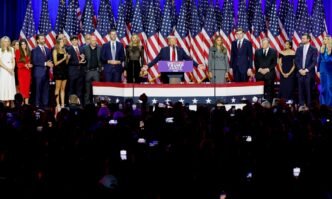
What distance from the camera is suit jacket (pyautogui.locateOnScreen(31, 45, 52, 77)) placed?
45.6 ft

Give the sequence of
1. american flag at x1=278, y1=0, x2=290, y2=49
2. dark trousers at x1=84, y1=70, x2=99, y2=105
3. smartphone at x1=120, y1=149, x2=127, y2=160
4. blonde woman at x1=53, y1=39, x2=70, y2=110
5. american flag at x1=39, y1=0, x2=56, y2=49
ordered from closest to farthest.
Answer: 1. smartphone at x1=120, y1=149, x2=127, y2=160
2. blonde woman at x1=53, y1=39, x2=70, y2=110
3. dark trousers at x1=84, y1=70, x2=99, y2=105
4. american flag at x1=39, y1=0, x2=56, y2=49
5. american flag at x1=278, y1=0, x2=290, y2=49

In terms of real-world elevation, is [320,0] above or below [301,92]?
above

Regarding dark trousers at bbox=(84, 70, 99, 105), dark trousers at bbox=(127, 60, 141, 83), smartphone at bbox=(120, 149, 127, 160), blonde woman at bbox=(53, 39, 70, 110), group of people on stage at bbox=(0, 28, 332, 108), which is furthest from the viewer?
dark trousers at bbox=(84, 70, 99, 105)

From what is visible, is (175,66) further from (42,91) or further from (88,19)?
(88,19)

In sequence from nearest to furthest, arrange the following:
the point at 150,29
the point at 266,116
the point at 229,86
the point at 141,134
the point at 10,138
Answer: the point at 10,138 → the point at 141,134 → the point at 266,116 → the point at 229,86 → the point at 150,29

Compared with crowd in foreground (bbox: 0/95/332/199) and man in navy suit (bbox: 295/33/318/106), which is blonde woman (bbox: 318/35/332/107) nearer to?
man in navy suit (bbox: 295/33/318/106)

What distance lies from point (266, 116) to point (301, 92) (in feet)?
21.9

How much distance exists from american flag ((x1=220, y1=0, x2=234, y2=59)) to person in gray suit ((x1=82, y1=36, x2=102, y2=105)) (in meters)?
3.27

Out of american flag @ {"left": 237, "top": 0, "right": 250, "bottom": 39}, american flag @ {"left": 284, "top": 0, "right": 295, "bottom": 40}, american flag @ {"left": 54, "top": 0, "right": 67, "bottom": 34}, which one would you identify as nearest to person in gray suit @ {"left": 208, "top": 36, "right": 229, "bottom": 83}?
american flag @ {"left": 237, "top": 0, "right": 250, "bottom": 39}

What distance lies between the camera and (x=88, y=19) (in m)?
16.2

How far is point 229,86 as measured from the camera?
1316 centimetres

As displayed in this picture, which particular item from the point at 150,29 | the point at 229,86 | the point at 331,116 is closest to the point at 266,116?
the point at 331,116

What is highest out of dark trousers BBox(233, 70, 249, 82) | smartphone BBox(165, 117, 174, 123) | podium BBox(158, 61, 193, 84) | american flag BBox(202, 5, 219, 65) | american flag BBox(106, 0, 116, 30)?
american flag BBox(106, 0, 116, 30)

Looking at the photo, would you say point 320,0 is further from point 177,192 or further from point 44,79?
point 177,192
